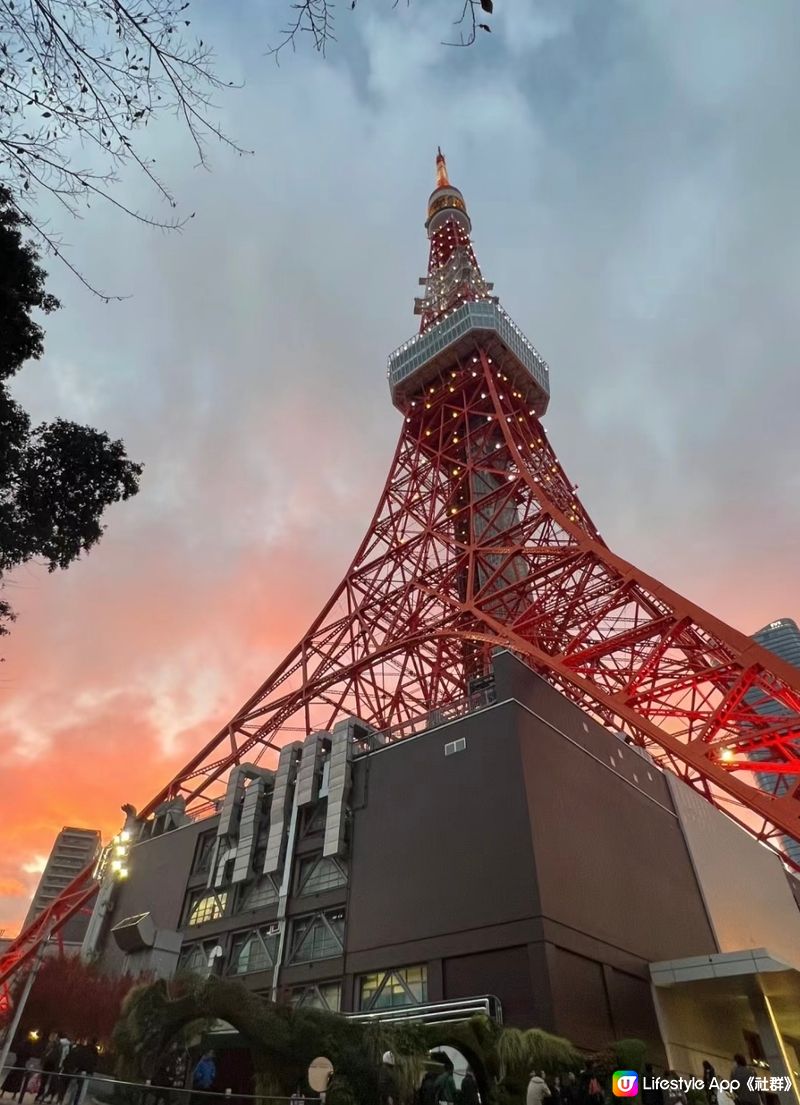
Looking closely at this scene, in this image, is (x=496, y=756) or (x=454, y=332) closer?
(x=496, y=756)

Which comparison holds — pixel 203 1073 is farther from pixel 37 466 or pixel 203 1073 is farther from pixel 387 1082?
pixel 37 466

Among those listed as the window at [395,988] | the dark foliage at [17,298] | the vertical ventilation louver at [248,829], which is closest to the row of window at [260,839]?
the vertical ventilation louver at [248,829]

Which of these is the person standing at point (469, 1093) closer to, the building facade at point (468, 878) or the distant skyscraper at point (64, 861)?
the building facade at point (468, 878)

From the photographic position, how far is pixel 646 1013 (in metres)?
16.2

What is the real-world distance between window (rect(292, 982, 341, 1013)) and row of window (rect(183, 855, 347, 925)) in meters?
2.33

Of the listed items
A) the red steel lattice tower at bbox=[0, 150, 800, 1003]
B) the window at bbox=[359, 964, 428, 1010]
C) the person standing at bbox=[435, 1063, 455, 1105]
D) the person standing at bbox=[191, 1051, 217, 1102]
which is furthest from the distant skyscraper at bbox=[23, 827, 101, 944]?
the person standing at bbox=[435, 1063, 455, 1105]

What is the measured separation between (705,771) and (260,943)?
46.2 ft

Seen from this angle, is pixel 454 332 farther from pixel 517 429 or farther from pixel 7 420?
pixel 7 420

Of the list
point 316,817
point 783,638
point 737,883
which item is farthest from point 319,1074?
point 783,638

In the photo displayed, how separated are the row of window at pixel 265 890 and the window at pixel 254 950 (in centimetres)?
72

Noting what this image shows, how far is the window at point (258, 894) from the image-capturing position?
20891 mm

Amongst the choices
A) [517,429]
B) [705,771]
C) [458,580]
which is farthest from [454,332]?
[705,771]

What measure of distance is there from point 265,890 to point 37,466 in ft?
54.6

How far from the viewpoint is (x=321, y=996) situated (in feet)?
58.0
